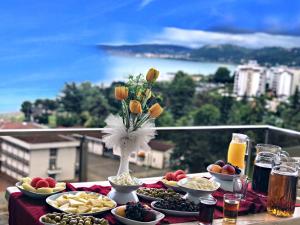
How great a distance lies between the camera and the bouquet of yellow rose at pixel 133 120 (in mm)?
2160

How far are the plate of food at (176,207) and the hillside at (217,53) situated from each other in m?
8.25

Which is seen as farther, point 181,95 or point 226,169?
point 181,95

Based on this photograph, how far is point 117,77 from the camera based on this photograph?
10227mm

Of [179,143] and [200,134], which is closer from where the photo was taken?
[200,134]

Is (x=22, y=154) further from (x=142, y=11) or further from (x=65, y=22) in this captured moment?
(x=142, y=11)

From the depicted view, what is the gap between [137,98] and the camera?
7.09 ft

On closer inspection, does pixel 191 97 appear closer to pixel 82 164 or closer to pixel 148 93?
pixel 82 164

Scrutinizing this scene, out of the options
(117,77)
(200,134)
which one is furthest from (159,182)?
(117,77)

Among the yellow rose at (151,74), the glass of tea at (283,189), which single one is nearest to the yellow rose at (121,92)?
the yellow rose at (151,74)

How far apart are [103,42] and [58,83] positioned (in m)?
1.47

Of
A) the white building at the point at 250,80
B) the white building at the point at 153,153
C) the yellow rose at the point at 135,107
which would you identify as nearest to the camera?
the yellow rose at the point at 135,107

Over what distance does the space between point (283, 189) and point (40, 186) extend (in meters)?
1.10

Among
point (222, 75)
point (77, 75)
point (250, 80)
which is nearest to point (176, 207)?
point (250, 80)

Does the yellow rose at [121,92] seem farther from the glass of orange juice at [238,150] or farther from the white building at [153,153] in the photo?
the white building at [153,153]
